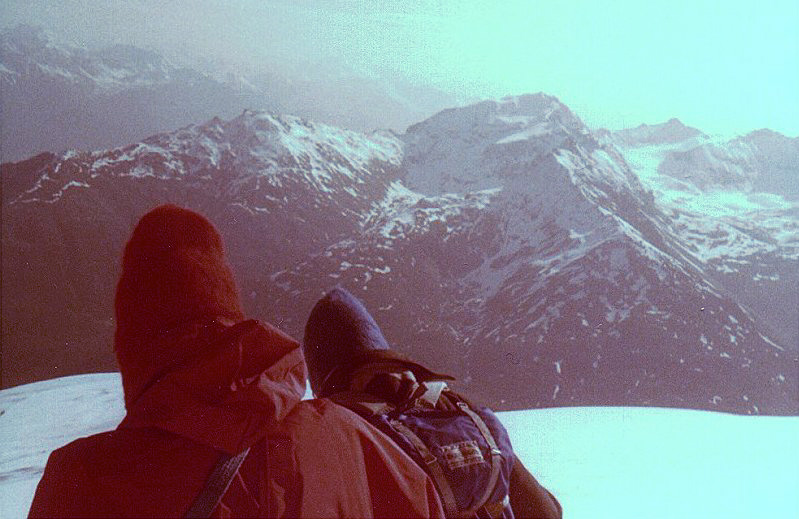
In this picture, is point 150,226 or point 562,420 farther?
point 562,420

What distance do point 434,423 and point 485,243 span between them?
3.56 meters

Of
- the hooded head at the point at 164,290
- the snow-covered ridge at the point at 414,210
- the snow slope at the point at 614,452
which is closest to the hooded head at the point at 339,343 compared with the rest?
the hooded head at the point at 164,290

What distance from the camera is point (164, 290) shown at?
0.58 m

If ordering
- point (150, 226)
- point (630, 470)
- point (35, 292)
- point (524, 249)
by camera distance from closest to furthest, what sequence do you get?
1. point (150, 226)
2. point (630, 470)
3. point (35, 292)
4. point (524, 249)

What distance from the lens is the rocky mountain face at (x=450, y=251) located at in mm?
3656

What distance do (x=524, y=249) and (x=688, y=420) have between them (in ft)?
4.88

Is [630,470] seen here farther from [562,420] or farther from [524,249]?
[524,249]

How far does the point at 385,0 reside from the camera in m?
4.08

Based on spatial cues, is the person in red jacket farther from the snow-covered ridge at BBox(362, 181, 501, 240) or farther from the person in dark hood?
the snow-covered ridge at BBox(362, 181, 501, 240)

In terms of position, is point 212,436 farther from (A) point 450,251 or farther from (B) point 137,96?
(B) point 137,96

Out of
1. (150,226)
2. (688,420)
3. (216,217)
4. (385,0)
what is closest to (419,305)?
(216,217)

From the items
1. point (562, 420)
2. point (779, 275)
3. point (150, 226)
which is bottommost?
point (562, 420)

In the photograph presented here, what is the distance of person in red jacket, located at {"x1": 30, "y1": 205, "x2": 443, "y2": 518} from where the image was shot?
44cm

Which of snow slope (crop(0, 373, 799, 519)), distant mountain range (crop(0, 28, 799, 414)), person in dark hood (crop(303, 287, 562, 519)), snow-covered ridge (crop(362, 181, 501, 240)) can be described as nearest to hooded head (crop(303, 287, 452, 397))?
person in dark hood (crop(303, 287, 562, 519))
